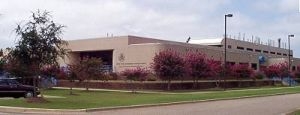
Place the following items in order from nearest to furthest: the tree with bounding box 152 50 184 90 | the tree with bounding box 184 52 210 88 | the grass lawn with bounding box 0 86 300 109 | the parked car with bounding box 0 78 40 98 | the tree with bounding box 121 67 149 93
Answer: the grass lawn with bounding box 0 86 300 109, the parked car with bounding box 0 78 40 98, the tree with bounding box 121 67 149 93, the tree with bounding box 152 50 184 90, the tree with bounding box 184 52 210 88

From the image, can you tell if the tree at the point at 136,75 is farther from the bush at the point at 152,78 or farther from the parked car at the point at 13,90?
the parked car at the point at 13,90

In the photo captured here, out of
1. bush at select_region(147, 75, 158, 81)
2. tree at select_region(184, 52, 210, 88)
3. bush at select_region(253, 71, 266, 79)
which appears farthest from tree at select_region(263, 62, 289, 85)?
bush at select_region(147, 75, 158, 81)

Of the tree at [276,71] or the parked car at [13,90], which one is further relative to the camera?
the tree at [276,71]

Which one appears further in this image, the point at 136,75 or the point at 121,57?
the point at 121,57

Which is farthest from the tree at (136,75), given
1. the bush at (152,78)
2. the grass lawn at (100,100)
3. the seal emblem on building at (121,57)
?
the seal emblem on building at (121,57)

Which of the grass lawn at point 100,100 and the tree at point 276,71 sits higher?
the tree at point 276,71

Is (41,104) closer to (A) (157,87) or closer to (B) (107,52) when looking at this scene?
Result: (A) (157,87)

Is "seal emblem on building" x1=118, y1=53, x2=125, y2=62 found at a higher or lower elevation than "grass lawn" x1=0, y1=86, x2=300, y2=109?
higher

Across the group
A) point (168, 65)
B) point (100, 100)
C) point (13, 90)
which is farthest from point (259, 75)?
point (100, 100)

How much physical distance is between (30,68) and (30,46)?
1975mm

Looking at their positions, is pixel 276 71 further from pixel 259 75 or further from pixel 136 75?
pixel 136 75

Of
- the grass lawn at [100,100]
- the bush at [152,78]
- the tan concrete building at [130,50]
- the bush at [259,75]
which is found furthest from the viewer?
the bush at [259,75]

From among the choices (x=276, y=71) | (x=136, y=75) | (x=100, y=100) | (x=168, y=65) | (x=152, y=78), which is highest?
(x=168, y=65)

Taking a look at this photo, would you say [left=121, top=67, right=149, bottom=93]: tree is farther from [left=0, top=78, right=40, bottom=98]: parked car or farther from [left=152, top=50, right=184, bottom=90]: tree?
[left=0, top=78, right=40, bottom=98]: parked car
